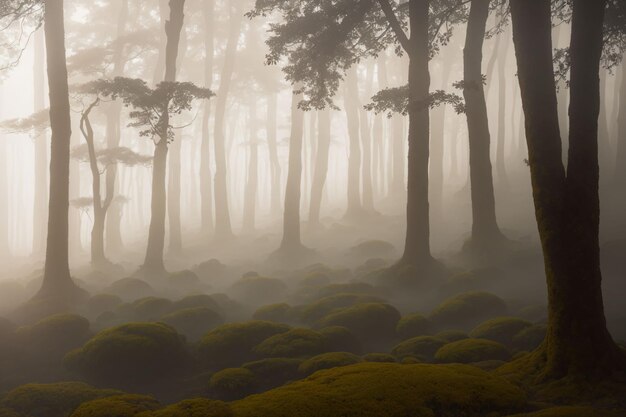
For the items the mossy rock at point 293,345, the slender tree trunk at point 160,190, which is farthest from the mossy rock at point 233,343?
the slender tree trunk at point 160,190

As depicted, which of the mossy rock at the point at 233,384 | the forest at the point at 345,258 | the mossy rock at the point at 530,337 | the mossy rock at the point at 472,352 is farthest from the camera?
the mossy rock at the point at 530,337

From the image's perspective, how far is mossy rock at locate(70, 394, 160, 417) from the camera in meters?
6.38

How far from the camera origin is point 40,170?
40.3m

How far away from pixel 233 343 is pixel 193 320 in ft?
11.3

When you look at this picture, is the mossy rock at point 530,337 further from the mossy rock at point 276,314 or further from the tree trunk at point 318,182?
the tree trunk at point 318,182

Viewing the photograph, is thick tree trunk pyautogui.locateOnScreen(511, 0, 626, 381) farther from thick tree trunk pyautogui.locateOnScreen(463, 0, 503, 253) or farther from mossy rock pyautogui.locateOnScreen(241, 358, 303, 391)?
thick tree trunk pyautogui.locateOnScreen(463, 0, 503, 253)

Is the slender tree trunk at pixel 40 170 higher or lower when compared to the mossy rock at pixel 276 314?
higher

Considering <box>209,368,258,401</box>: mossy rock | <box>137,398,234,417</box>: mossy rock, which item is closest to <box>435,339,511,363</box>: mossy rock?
<box>209,368,258,401</box>: mossy rock

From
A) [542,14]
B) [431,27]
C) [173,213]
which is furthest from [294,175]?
[542,14]

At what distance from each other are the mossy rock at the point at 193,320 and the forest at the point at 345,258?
0.19 feet

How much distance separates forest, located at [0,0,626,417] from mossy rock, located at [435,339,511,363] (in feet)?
0.13

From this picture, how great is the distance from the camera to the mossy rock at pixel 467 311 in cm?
1263

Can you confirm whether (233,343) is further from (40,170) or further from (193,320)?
(40,170)

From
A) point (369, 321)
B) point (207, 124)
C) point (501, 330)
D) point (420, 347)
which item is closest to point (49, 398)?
point (420, 347)
